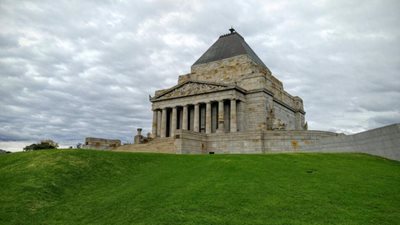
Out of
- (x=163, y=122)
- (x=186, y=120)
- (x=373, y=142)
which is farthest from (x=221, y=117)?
(x=373, y=142)

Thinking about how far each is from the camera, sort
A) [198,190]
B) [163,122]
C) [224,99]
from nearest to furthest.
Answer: [198,190]
[224,99]
[163,122]

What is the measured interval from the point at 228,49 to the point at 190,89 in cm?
1211

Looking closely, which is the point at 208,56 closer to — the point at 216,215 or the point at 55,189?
the point at 55,189

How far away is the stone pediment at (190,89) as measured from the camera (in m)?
48.4

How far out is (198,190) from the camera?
12.9 m

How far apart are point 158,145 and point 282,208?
27954mm

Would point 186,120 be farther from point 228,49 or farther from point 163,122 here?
point 228,49

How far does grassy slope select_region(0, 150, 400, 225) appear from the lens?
1047 cm

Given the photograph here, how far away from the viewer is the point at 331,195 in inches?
470

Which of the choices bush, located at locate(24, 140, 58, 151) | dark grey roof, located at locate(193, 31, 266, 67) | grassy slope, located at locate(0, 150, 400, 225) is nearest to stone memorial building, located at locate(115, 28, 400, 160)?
dark grey roof, located at locate(193, 31, 266, 67)

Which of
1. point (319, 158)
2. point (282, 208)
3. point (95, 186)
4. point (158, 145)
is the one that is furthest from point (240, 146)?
point (282, 208)

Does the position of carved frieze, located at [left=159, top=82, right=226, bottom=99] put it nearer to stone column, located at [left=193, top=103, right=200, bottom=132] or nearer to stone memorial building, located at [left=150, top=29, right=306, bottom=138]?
stone memorial building, located at [left=150, top=29, right=306, bottom=138]

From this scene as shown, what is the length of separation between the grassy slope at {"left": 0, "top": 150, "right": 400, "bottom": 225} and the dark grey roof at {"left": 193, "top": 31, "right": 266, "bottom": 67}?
37.5 m

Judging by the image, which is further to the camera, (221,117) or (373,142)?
(221,117)
